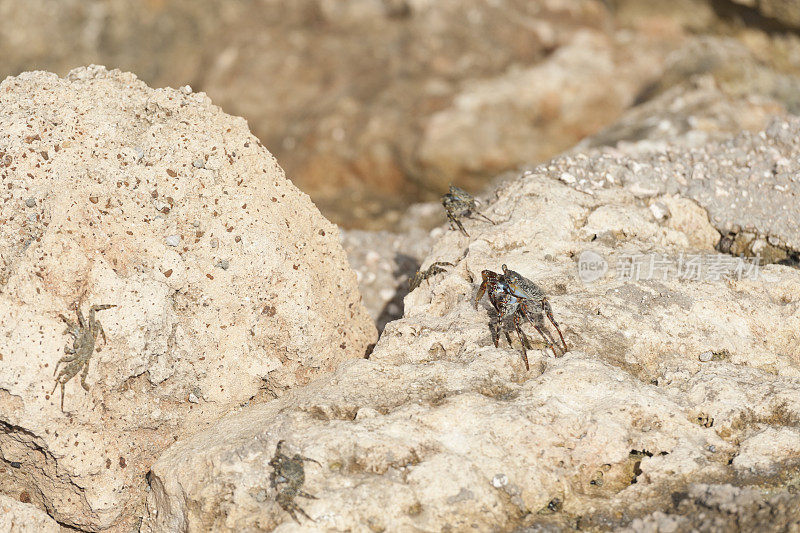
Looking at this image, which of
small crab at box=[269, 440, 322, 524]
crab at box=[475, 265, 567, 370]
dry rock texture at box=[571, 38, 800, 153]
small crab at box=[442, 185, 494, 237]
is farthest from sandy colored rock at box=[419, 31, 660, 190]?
small crab at box=[269, 440, 322, 524]

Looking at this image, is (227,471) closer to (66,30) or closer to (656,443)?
(656,443)

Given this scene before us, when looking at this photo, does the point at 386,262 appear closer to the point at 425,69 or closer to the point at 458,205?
the point at 458,205

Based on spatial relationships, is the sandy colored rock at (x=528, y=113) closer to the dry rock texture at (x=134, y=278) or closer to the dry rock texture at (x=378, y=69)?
the dry rock texture at (x=378, y=69)

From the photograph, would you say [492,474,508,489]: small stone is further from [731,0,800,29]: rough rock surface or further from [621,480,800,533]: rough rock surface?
[731,0,800,29]: rough rock surface

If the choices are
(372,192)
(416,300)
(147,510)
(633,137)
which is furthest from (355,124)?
(147,510)

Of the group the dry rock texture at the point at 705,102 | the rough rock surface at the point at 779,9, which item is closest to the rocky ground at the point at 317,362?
the dry rock texture at the point at 705,102

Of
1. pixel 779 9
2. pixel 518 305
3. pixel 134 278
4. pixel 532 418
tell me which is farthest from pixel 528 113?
pixel 134 278
